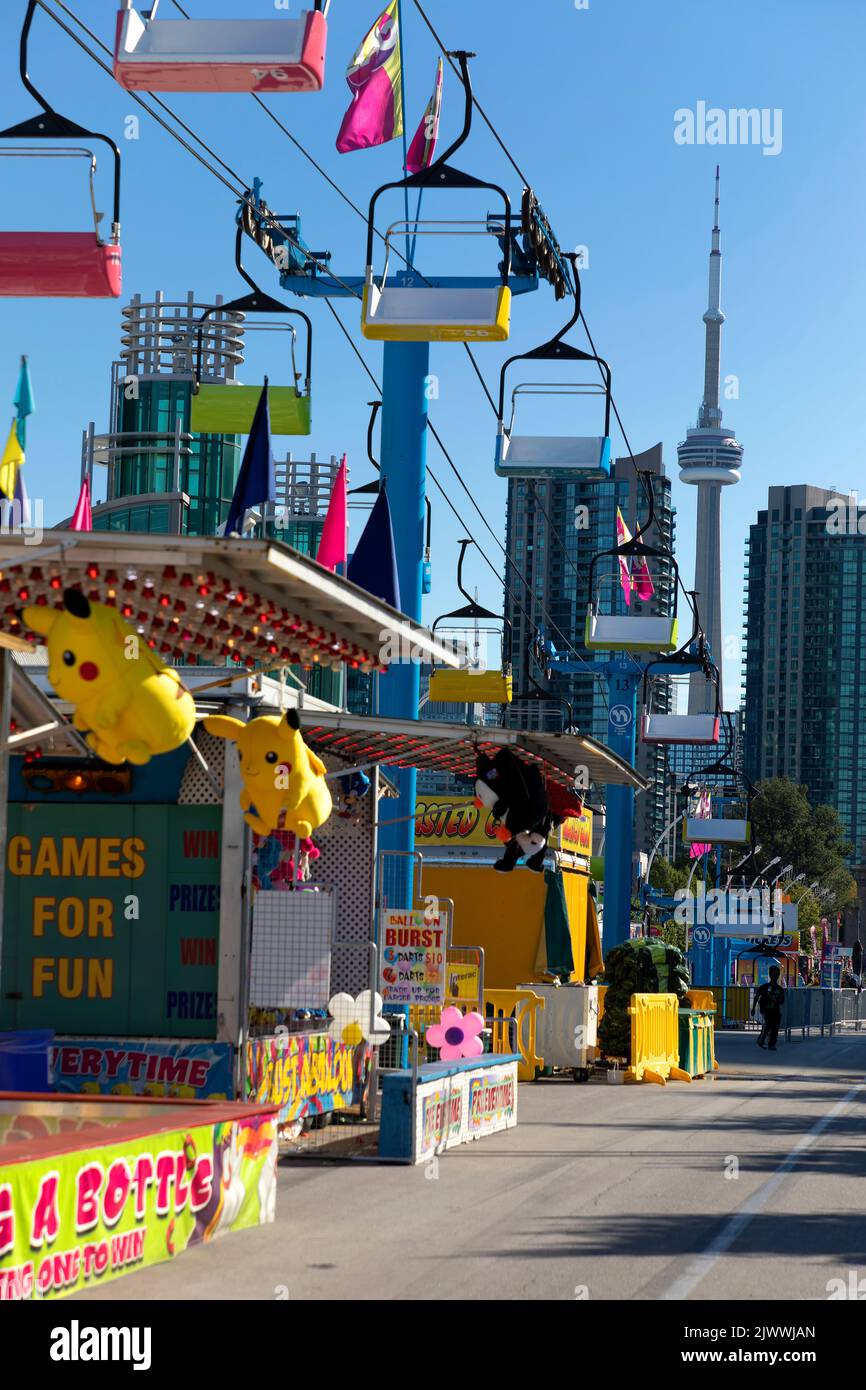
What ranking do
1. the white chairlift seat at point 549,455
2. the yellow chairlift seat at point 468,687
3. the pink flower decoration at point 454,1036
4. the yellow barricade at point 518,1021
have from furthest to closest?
the yellow chairlift seat at point 468,687 < the yellow barricade at point 518,1021 < the white chairlift seat at point 549,455 < the pink flower decoration at point 454,1036

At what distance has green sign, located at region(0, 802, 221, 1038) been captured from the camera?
52.1 ft

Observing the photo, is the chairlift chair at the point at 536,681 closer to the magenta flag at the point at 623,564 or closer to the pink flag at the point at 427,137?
the magenta flag at the point at 623,564

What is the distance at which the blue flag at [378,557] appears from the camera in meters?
18.8

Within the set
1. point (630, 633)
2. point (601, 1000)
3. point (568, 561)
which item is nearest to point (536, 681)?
point (630, 633)

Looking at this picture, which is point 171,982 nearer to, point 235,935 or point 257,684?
point 235,935

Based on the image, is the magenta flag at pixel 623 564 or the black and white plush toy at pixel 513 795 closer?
the black and white plush toy at pixel 513 795

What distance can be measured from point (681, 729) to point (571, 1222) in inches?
1190

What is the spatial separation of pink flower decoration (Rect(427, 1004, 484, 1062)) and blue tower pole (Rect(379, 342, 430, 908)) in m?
3.67

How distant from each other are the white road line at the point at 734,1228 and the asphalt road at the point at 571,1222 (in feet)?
0.06

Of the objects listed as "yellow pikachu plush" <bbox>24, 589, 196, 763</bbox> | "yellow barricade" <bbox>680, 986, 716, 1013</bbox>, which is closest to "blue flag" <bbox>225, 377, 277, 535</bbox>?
"yellow pikachu plush" <bbox>24, 589, 196, 763</bbox>

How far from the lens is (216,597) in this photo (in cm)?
1012

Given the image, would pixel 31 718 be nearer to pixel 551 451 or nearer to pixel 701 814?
pixel 551 451

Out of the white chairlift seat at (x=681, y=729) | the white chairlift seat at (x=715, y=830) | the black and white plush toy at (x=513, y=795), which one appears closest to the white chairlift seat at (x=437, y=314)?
the black and white plush toy at (x=513, y=795)
